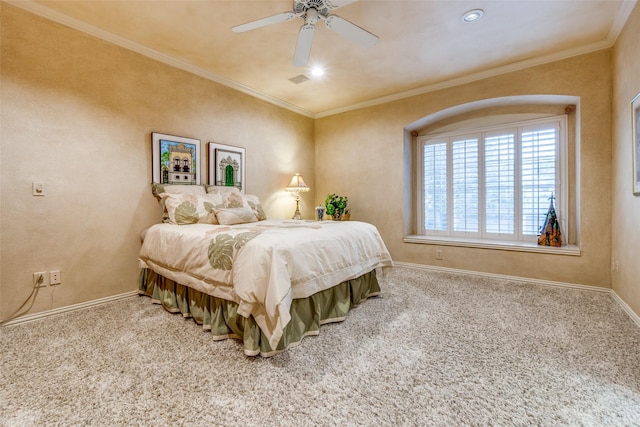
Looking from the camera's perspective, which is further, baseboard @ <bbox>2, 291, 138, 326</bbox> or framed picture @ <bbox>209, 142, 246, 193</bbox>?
framed picture @ <bbox>209, 142, 246, 193</bbox>

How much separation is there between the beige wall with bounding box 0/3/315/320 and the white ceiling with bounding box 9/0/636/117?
0.83 feet

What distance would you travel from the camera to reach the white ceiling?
7.81 feet

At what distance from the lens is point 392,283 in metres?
3.38

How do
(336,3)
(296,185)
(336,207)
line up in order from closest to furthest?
(336,3) < (296,185) < (336,207)

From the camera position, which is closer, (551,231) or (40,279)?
(40,279)

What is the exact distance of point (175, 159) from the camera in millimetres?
3229

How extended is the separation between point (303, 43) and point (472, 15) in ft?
4.95

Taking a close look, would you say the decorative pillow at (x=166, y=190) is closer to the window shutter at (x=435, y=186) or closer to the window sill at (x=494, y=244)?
the window sill at (x=494, y=244)

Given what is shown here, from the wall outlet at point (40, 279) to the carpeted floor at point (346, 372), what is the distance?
306mm

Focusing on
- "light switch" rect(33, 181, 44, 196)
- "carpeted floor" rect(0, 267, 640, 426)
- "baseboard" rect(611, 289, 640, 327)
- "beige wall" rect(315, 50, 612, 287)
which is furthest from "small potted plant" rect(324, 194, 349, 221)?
"light switch" rect(33, 181, 44, 196)

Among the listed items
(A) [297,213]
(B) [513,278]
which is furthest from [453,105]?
(A) [297,213]

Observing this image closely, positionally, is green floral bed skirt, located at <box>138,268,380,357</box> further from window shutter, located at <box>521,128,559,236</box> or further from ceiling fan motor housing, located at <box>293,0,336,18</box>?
window shutter, located at <box>521,128,559,236</box>

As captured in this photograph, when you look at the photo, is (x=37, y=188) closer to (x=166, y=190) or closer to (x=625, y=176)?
(x=166, y=190)

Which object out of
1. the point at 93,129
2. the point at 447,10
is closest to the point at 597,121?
the point at 447,10
